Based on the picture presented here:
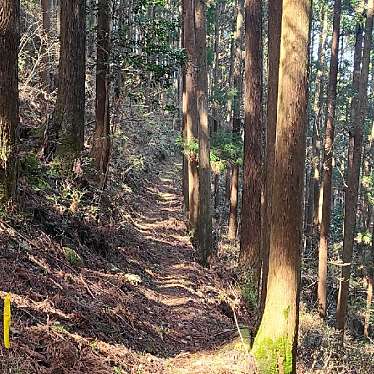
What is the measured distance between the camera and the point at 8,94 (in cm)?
691

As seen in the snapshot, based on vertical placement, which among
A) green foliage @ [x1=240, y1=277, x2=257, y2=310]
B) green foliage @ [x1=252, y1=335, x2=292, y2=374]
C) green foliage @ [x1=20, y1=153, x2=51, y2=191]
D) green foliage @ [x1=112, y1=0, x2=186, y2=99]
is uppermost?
green foliage @ [x1=112, y1=0, x2=186, y2=99]

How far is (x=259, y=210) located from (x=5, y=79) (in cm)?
701

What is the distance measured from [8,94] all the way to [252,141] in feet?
21.5

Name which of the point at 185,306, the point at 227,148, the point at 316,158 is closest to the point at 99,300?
the point at 185,306

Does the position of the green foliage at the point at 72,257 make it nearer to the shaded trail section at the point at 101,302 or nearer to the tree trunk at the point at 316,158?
the shaded trail section at the point at 101,302

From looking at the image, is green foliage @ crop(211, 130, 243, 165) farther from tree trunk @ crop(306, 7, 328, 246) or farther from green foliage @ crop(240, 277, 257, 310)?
tree trunk @ crop(306, 7, 328, 246)

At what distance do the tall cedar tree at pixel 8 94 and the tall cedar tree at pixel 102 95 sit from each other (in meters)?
4.83

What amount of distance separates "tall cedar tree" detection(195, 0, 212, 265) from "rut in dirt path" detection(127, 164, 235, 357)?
611 millimetres

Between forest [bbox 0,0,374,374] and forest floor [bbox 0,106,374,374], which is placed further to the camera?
forest [bbox 0,0,374,374]

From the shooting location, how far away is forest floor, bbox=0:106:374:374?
5.80 m

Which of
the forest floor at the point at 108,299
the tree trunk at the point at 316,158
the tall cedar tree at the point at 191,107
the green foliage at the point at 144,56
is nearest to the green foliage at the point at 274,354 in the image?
the forest floor at the point at 108,299

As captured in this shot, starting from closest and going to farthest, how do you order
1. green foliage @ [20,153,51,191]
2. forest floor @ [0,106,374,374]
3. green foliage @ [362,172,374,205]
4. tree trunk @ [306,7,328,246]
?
forest floor @ [0,106,374,374], green foliage @ [20,153,51,191], green foliage @ [362,172,374,205], tree trunk @ [306,7,328,246]

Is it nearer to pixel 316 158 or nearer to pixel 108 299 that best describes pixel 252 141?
pixel 108 299

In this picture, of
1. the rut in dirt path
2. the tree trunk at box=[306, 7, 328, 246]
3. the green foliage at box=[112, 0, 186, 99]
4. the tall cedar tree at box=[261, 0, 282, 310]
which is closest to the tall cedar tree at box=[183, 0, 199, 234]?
the rut in dirt path
